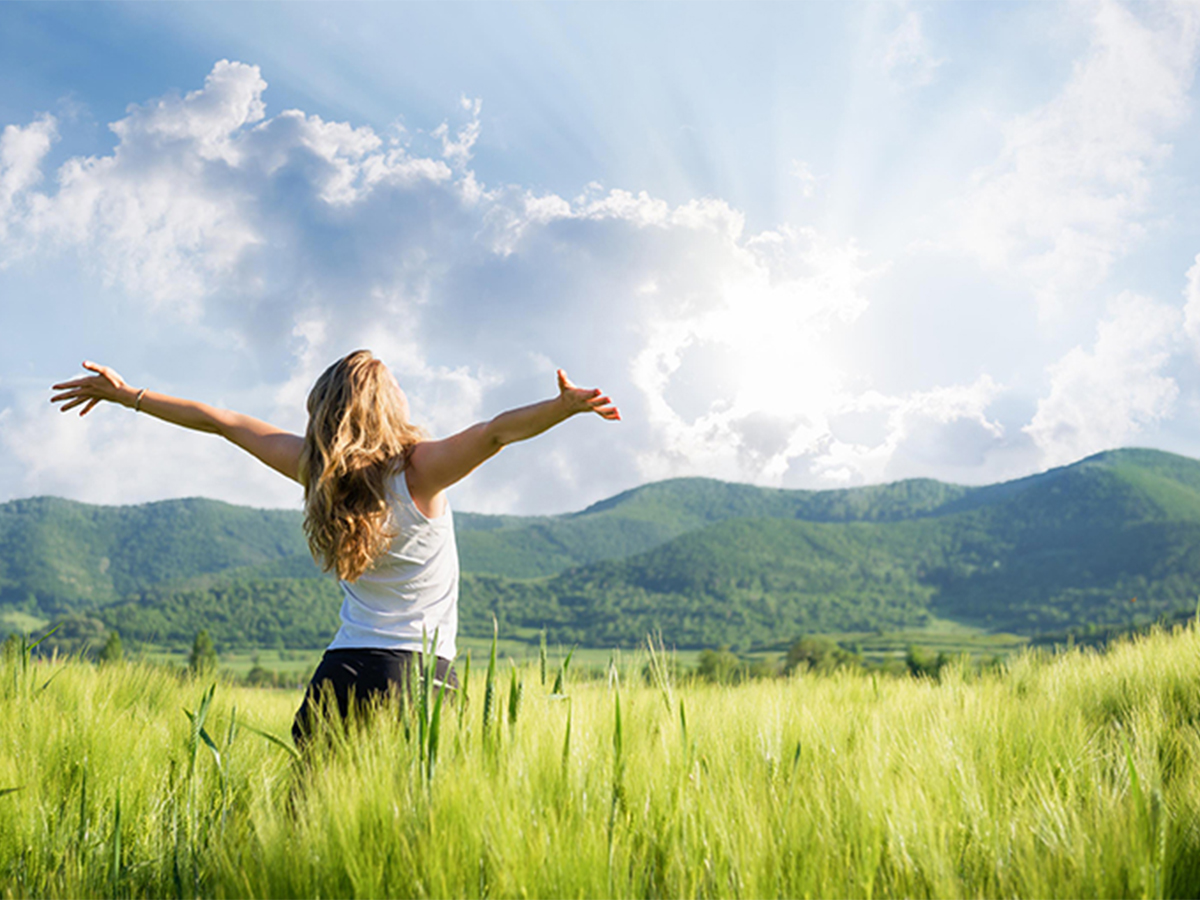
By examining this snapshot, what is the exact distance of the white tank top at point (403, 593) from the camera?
312cm

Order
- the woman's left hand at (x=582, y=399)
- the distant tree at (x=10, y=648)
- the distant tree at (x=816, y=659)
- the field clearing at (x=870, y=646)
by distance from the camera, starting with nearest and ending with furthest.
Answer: the woman's left hand at (x=582, y=399), the distant tree at (x=10, y=648), the distant tree at (x=816, y=659), the field clearing at (x=870, y=646)

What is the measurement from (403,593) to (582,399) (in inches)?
42.6

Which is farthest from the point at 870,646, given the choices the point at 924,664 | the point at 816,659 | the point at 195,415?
the point at 195,415

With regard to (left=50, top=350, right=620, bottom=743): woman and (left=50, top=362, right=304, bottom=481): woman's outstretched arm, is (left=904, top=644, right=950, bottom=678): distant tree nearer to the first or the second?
(left=50, top=350, right=620, bottom=743): woman

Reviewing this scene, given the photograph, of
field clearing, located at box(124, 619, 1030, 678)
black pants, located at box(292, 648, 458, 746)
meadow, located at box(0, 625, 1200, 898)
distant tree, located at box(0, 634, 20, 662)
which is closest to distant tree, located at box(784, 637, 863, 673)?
meadow, located at box(0, 625, 1200, 898)

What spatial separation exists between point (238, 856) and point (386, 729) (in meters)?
0.50

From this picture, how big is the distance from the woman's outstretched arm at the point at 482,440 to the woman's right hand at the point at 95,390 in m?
2.08

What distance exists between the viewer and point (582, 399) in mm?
2867

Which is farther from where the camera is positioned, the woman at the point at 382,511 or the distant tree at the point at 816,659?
the distant tree at the point at 816,659

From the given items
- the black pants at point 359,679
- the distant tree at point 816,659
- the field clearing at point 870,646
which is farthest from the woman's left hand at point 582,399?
the field clearing at point 870,646

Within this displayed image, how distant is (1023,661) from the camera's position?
6.57 metres

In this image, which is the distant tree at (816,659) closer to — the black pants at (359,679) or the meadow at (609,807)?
the meadow at (609,807)

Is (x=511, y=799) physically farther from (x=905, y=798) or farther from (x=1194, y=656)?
(x=1194, y=656)

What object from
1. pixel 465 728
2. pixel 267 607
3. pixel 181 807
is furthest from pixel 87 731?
pixel 267 607
